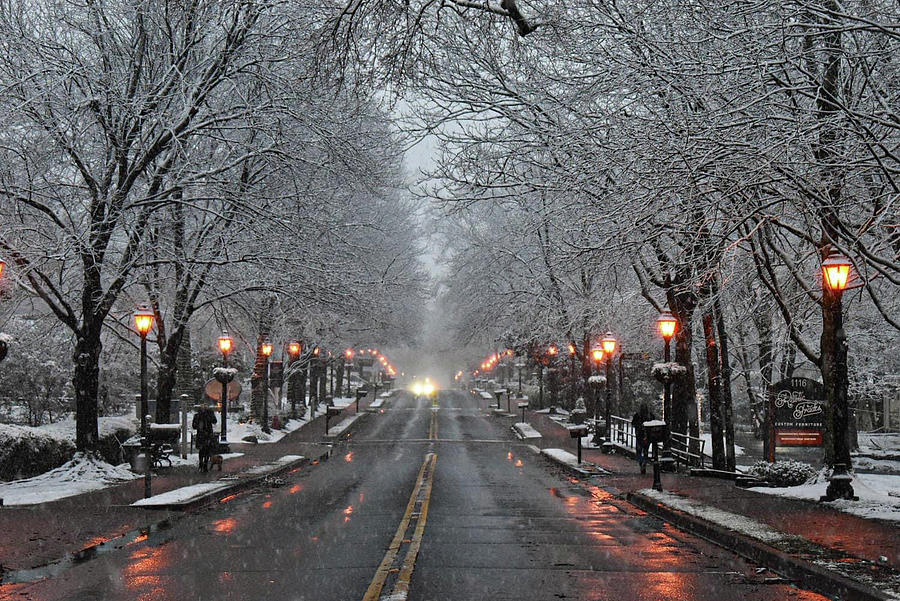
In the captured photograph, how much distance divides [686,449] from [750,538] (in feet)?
42.9

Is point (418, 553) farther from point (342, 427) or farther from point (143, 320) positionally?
point (342, 427)

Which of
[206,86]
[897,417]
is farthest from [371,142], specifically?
[897,417]

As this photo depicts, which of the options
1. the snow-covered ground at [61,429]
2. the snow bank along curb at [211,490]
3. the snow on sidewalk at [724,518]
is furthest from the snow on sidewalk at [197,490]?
the snow on sidewalk at [724,518]

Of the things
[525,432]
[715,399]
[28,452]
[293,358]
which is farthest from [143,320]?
[293,358]

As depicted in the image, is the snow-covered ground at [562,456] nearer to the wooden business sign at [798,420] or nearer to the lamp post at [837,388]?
the wooden business sign at [798,420]

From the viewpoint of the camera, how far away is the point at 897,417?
44.2 meters

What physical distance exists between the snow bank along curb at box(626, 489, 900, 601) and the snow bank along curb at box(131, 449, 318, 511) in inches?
313

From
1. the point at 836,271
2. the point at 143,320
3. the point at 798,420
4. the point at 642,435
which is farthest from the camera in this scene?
the point at 642,435

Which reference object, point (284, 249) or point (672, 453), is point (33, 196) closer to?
point (284, 249)

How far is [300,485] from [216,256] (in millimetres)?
6914

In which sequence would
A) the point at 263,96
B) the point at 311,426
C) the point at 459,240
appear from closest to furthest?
the point at 263,96
the point at 311,426
the point at 459,240

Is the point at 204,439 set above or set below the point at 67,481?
above

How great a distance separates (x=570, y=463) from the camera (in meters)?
24.8

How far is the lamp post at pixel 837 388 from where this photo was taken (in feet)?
46.8
